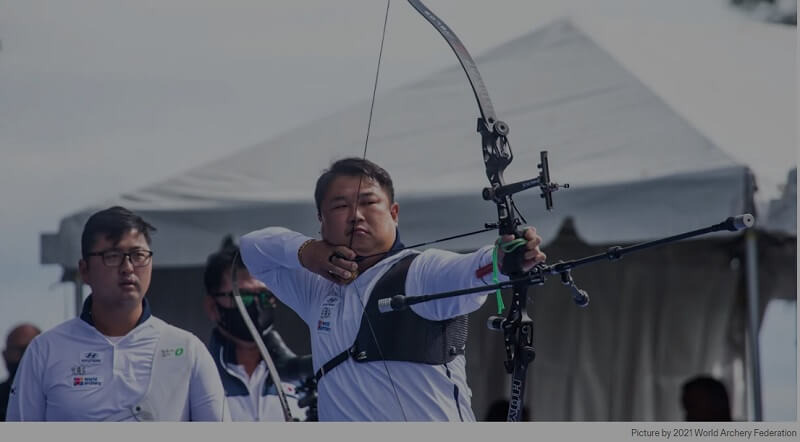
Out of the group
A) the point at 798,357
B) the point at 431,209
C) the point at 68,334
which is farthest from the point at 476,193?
the point at 68,334

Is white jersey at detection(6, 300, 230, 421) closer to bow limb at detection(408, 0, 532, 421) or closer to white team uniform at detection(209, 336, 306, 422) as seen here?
white team uniform at detection(209, 336, 306, 422)

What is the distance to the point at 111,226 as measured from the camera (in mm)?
2072

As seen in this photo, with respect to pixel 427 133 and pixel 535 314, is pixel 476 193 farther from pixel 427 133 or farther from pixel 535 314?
pixel 535 314

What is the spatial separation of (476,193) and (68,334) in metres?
0.93

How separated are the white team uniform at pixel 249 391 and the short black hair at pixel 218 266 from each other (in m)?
0.10

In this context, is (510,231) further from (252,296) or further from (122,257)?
(122,257)

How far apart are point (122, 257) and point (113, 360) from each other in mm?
169

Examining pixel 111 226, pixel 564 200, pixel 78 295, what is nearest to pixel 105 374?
pixel 78 295

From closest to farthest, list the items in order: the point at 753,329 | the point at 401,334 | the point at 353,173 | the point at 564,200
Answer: the point at 401,334 → the point at 353,173 → the point at 564,200 → the point at 753,329

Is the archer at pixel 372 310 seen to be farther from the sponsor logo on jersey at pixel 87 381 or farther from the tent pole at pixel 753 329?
the tent pole at pixel 753 329

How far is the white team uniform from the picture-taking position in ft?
6.79

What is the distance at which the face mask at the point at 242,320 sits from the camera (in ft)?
6.80

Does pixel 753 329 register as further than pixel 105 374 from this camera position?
Yes
